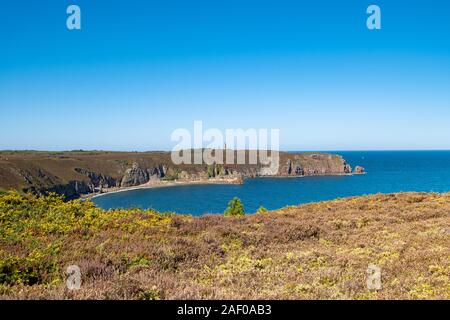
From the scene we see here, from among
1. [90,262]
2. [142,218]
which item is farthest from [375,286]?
[142,218]

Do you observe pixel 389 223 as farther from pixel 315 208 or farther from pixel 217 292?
pixel 217 292

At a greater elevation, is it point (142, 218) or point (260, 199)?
point (142, 218)

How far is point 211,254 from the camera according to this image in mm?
11430

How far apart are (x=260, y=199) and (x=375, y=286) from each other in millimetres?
157322

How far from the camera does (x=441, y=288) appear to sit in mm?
7672

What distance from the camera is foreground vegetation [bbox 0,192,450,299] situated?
745 centimetres

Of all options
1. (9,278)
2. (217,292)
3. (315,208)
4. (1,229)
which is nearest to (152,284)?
(217,292)

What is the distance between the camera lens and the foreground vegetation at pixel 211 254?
745 cm

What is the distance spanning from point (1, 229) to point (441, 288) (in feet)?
44.1

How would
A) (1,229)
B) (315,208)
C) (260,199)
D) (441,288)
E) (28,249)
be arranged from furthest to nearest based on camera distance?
(260,199)
(315,208)
(1,229)
(28,249)
(441,288)

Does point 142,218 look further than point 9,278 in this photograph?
Yes

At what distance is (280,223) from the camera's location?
16672mm
